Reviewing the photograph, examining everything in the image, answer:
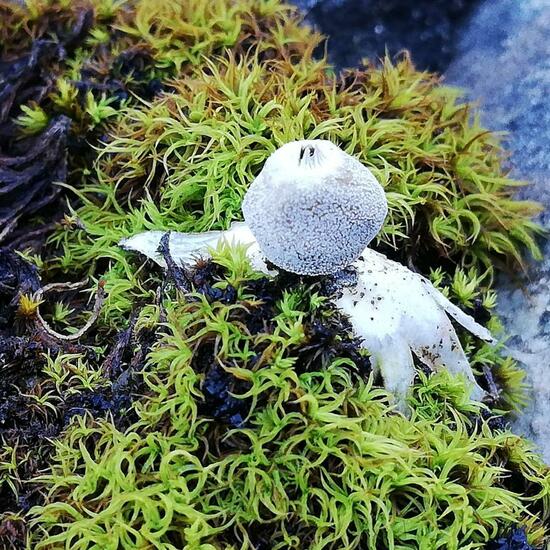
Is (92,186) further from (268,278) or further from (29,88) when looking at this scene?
(268,278)

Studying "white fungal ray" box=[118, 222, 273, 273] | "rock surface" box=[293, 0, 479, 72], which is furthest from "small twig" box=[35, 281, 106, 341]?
"rock surface" box=[293, 0, 479, 72]

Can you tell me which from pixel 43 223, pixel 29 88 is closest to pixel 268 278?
pixel 43 223

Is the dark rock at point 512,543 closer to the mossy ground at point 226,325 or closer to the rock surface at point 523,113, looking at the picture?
the mossy ground at point 226,325

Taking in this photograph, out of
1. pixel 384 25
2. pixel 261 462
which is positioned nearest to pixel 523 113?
pixel 384 25

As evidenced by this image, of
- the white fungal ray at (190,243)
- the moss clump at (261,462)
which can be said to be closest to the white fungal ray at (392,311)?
the white fungal ray at (190,243)

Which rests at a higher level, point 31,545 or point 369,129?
point 369,129

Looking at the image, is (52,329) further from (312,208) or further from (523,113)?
(523,113)
